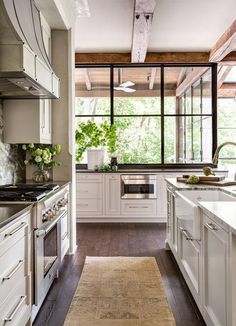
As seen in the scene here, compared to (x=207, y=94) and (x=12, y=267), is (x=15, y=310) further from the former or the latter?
(x=207, y=94)

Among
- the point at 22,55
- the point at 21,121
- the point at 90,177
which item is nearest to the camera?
the point at 22,55

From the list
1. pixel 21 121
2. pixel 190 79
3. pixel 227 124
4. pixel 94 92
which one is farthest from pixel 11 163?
pixel 227 124

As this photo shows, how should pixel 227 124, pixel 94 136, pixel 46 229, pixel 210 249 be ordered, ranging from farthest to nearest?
pixel 227 124, pixel 94 136, pixel 46 229, pixel 210 249

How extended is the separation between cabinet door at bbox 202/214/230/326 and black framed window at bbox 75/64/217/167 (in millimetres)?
4222

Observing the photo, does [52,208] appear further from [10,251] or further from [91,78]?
[91,78]

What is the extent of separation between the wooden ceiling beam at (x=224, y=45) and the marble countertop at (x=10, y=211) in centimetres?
391

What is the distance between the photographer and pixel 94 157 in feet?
20.3

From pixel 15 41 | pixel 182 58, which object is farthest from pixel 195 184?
pixel 182 58

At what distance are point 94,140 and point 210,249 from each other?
4177mm

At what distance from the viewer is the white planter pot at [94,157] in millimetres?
6176

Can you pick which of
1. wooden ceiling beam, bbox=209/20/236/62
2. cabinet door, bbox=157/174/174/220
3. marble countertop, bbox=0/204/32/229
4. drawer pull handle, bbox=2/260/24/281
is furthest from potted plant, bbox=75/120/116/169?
drawer pull handle, bbox=2/260/24/281

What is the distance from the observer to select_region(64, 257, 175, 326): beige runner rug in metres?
2.52

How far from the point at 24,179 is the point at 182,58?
3767mm

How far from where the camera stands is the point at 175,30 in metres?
5.15
